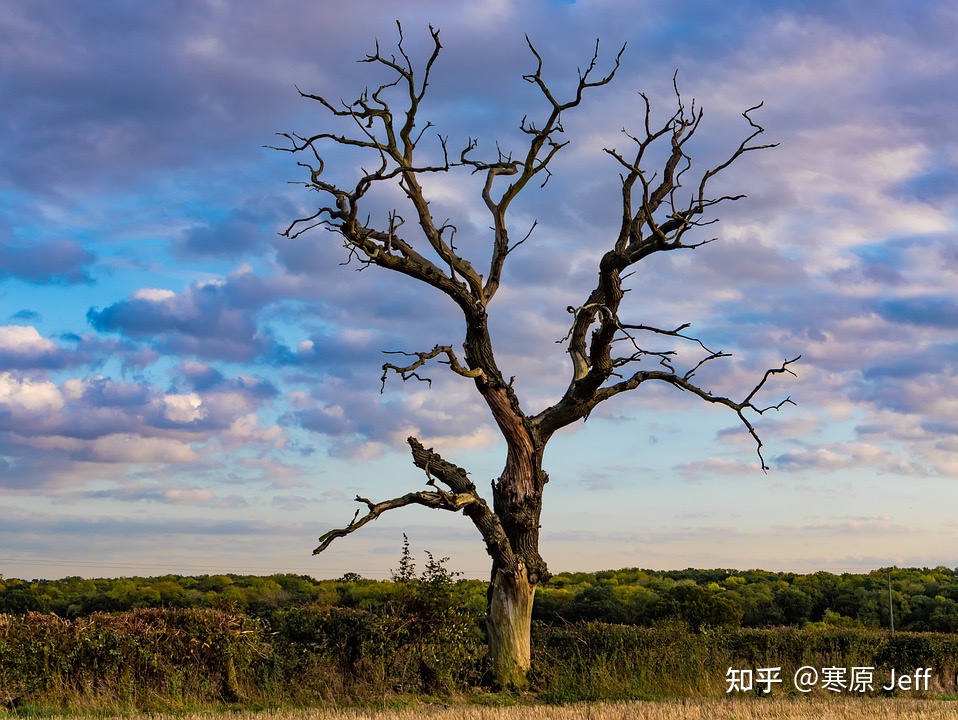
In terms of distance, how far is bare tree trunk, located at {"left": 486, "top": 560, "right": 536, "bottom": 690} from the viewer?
573 inches

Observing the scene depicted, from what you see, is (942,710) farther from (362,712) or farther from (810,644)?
(362,712)

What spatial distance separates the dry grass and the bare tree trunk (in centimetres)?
153

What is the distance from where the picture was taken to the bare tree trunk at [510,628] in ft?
47.8

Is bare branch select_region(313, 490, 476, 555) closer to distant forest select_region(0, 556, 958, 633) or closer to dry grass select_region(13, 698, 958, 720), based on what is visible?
dry grass select_region(13, 698, 958, 720)

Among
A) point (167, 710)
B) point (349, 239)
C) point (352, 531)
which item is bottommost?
point (167, 710)

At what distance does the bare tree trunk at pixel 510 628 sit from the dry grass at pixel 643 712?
1.53 m

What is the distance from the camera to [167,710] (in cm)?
1247

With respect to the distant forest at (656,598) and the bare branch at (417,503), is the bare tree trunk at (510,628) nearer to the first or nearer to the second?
the bare branch at (417,503)

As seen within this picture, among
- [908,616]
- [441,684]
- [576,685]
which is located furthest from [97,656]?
[908,616]

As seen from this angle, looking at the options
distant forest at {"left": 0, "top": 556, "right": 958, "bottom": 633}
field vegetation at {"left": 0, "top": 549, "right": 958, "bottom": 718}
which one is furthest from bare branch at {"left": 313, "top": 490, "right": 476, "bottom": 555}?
distant forest at {"left": 0, "top": 556, "right": 958, "bottom": 633}

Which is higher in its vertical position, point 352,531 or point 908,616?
point 352,531

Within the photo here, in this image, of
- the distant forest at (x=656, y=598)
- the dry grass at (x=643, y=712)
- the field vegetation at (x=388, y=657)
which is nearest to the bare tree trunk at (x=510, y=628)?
the field vegetation at (x=388, y=657)

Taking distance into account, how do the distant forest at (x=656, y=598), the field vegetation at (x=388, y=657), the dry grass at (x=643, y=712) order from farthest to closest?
the distant forest at (x=656, y=598)
the field vegetation at (x=388, y=657)
the dry grass at (x=643, y=712)

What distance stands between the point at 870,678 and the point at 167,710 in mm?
10908
